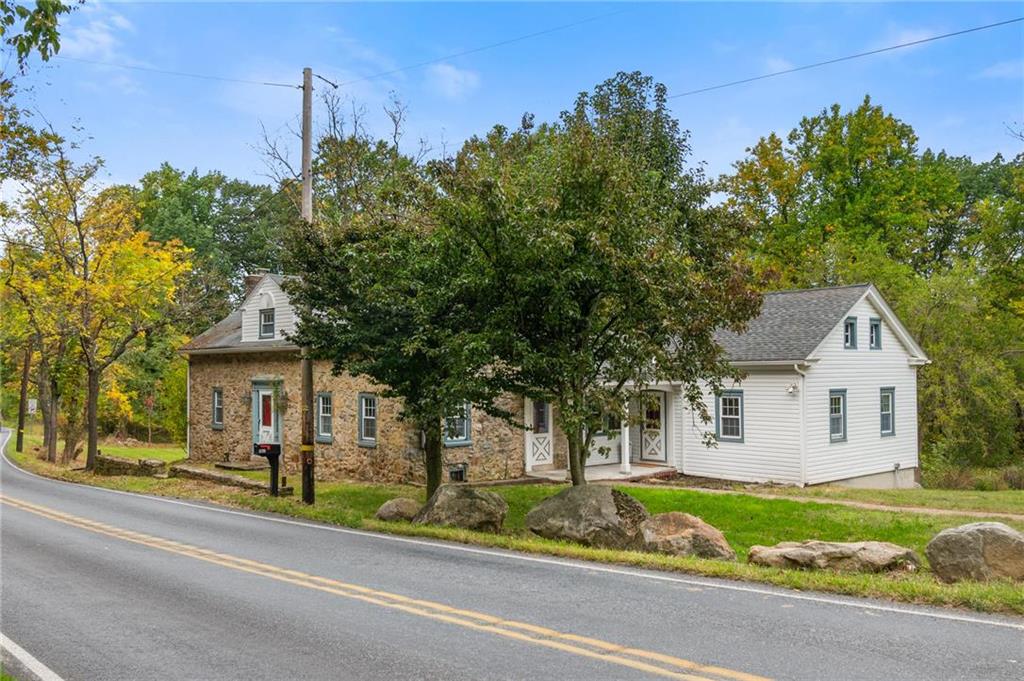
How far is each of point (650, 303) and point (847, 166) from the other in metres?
30.4

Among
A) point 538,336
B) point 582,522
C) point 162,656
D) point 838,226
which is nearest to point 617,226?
point 538,336

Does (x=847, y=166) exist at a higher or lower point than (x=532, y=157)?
higher

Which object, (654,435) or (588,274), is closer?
(588,274)

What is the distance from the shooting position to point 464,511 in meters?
14.2

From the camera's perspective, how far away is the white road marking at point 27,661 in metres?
6.50

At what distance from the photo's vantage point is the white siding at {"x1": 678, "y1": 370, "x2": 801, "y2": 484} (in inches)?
899

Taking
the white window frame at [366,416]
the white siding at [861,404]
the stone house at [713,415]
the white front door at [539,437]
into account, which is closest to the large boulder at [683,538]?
the stone house at [713,415]

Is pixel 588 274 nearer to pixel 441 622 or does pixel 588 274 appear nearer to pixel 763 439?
pixel 441 622

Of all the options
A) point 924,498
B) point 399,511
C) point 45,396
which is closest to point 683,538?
point 399,511

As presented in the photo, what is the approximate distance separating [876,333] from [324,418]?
1728 centimetres

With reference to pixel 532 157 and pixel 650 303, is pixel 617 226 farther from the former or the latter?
pixel 532 157

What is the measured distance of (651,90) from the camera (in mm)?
40969

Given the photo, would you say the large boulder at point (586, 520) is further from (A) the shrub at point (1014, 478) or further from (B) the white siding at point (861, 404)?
(A) the shrub at point (1014, 478)

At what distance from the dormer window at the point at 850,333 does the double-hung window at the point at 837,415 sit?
4.82 feet
